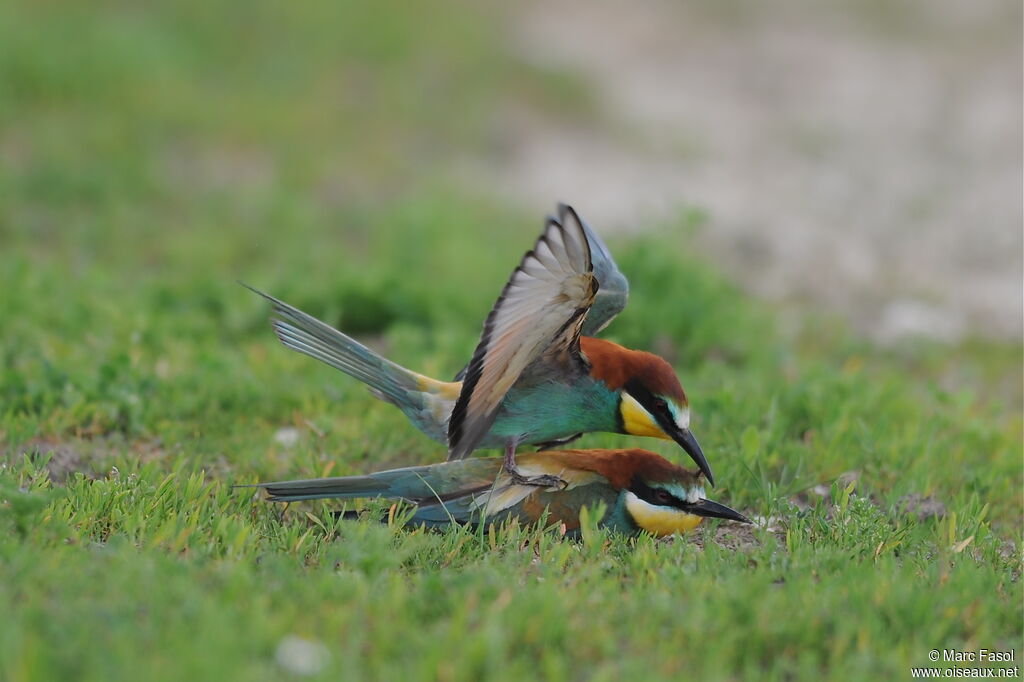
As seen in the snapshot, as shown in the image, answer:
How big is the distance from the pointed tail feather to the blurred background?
2445 millimetres

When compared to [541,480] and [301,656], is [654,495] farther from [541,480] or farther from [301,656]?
[301,656]

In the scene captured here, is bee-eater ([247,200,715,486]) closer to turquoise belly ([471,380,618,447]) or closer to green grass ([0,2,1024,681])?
turquoise belly ([471,380,618,447])

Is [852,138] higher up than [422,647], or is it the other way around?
[852,138]

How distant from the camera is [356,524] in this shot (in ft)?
10.3

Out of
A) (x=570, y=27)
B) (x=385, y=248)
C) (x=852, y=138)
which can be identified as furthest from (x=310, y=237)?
(x=570, y=27)

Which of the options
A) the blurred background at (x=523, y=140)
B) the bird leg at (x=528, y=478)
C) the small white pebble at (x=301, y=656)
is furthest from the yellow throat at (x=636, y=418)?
the blurred background at (x=523, y=140)

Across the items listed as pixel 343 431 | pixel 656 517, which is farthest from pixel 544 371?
pixel 343 431

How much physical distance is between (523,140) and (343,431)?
18.0ft

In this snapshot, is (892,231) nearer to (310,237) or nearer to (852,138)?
(852,138)

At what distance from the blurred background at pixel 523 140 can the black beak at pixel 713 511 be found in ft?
8.12

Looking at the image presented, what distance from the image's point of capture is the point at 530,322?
3.07 metres

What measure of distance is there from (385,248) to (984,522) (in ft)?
13.5

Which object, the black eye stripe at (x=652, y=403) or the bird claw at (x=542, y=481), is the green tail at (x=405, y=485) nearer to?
the bird claw at (x=542, y=481)

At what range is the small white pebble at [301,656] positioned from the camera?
232 centimetres
